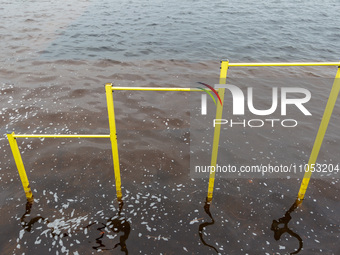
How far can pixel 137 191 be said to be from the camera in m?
4.24

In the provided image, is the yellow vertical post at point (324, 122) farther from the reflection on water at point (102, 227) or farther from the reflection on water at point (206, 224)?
the reflection on water at point (102, 227)

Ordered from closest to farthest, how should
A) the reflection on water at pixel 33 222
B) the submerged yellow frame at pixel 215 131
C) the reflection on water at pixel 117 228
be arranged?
the submerged yellow frame at pixel 215 131 < the reflection on water at pixel 117 228 < the reflection on water at pixel 33 222

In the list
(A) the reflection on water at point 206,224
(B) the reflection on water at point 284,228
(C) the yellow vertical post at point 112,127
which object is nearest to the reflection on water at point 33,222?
(C) the yellow vertical post at point 112,127

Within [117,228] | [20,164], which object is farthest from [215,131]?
[20,164]

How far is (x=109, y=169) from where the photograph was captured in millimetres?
4664

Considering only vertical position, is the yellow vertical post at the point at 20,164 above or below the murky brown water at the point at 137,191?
above

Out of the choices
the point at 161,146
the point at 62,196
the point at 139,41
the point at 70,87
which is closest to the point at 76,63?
the point at 70,87

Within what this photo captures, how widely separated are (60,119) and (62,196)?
2434 millimetres

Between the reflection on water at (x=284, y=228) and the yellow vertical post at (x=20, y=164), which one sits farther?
the reflection on water at (x=284, y=228)

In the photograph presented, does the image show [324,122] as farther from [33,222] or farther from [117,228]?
[33,222]

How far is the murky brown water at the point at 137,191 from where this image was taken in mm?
3492

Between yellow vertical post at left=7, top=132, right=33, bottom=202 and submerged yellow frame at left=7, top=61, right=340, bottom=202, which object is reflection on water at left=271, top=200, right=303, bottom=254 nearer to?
submerged yellow frame at left=7, top=61, right=340, bottom=202

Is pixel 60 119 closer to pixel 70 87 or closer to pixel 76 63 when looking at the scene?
pixel 70 87

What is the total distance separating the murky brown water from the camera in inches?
137
